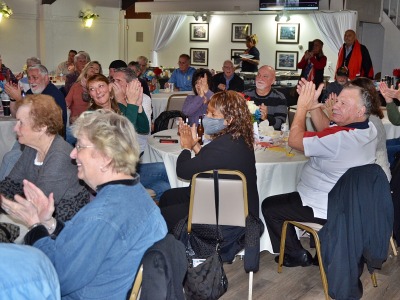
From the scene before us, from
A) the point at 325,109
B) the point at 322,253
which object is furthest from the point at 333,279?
the point at 325,109

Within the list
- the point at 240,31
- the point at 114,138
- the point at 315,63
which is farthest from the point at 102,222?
the point at 240,31

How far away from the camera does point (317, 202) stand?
12.4ft

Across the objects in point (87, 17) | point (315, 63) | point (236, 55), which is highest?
point (87, 17)

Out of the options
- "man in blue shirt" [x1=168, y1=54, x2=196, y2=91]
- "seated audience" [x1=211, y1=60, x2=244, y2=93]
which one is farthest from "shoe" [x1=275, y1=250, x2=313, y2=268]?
"man in blue shirt" [x1=168, y1=54, x2=196, y2=91]

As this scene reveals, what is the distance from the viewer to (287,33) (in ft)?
43.4

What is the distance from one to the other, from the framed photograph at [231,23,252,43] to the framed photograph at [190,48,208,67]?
97 centimetres

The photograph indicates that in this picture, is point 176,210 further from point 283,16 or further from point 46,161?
point 283,16

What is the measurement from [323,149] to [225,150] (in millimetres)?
630

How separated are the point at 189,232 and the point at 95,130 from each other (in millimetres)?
1515

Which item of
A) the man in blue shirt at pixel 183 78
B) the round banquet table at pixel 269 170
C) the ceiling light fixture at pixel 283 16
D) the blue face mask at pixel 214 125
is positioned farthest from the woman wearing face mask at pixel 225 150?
the ceiling light fixture at pixel 283 16

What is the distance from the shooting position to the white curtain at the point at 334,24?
12.3 m

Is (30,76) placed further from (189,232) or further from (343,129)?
(343,129)

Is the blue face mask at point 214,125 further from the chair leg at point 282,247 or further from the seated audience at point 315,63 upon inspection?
the seated audience at point 315,63

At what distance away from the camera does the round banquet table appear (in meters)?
4.17
